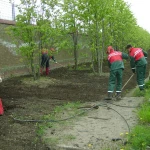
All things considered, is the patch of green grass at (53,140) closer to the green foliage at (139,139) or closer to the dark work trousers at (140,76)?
the green foliage at (139,139)

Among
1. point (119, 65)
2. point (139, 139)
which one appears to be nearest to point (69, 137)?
point (139, 139)

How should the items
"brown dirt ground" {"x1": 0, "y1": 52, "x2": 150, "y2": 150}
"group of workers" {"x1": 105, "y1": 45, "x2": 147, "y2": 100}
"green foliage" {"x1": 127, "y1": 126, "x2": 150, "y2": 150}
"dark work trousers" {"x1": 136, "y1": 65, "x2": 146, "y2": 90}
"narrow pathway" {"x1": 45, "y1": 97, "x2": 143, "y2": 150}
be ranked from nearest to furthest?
"green foliage" {"x1": 127, "y1": 126, "x2": 150, "y2": 150} → "narrow pathway" {"x1": 45, "y1": 97, "x2": 143, "y2": 150} → "brown dirt ground" {"x1": 0, "y1": 52, "x2": 150, "y2": 150} → "group of workers" {"x1": 105, "y1": 45, "x2": 147, "y2": 100} → "dark work trousers" {"x1": 136, "y1": 65, "x2": 146, "y2": 90}

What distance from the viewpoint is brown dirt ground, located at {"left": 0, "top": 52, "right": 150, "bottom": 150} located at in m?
4.51

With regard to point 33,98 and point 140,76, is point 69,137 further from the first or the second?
point 140,76

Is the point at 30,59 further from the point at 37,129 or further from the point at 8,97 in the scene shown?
the point at 37,129

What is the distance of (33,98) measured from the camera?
7.61 m

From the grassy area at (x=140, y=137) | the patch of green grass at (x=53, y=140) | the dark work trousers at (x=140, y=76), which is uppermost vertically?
the dark work trousers at (x=140, y=76)

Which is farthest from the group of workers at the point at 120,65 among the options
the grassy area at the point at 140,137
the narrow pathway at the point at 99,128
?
the grassy area at the point at 140,137

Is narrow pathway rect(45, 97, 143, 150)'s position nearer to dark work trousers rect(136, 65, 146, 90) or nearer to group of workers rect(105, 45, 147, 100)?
group of workers rect(105, 45, 147, 100)

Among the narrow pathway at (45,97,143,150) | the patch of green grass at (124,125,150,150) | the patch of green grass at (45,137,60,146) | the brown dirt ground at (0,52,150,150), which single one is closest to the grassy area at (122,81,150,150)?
the patch of green grass at (124,125,150,150)

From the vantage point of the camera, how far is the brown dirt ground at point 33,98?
451 centimetres

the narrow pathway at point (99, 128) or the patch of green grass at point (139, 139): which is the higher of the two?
the patch of green grass at point (139, 139)

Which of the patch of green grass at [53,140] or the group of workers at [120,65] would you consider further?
the group of workers at [120,65]

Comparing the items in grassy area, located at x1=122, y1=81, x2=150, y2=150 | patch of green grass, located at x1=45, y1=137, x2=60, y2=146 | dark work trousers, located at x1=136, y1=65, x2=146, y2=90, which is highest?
dark work trousers, located at x1=136, y1=65, x2=146, y2=90
